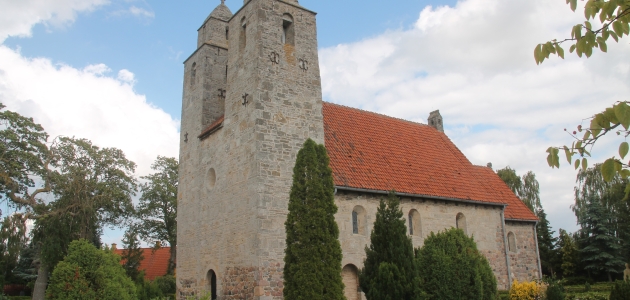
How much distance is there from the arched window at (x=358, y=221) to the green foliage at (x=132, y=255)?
1851 cm

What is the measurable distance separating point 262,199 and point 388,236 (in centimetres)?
391

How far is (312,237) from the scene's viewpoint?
1202cm

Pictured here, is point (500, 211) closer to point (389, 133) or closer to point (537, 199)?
point (389, 133)

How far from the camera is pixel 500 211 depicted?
838 inches

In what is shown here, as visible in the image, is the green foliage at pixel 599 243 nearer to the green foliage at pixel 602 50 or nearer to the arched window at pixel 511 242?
the arched window at pixel 511 242

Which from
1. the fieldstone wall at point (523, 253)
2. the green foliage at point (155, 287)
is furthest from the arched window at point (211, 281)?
the fieldstone wall at point (523, 253)

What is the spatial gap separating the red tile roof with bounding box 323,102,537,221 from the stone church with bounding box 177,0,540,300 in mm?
65

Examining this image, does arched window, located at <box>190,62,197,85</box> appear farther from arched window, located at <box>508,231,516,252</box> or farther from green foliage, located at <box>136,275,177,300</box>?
arched window, located at <box>508,231,516,252</box>

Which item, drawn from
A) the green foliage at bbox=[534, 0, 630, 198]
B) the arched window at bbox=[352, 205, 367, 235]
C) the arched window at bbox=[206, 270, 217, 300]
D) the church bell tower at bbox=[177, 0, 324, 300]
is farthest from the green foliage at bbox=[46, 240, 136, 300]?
the green foliage at bbox=[534, 0, 630, 198]

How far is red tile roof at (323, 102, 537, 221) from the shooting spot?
17.5 m

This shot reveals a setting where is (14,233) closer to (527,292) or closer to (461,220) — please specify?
(461,220)

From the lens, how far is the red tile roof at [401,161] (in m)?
17.5

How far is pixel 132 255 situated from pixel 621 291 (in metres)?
29.0

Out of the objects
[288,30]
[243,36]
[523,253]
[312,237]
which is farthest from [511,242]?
[243,36]
